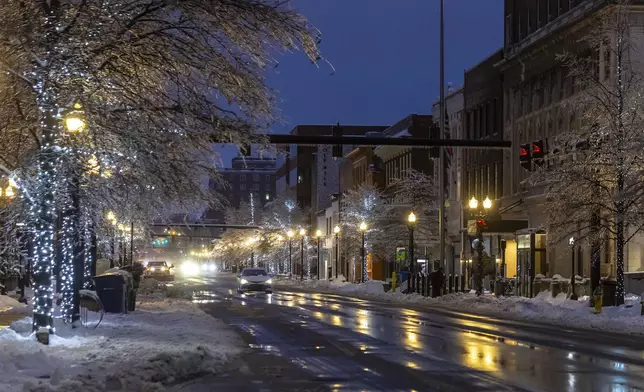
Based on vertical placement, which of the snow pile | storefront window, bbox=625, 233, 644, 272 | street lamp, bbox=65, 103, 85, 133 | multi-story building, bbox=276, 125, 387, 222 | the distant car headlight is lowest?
the distant car headlight

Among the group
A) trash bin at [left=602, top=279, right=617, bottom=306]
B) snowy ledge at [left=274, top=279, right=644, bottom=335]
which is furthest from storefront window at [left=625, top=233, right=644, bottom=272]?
trash bin at [left=602, top=279, right=617, bottom=306]

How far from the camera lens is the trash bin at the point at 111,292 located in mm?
24953

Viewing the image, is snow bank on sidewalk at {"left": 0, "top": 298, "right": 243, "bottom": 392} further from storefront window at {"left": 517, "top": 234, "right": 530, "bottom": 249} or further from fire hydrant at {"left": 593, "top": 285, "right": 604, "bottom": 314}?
storefront window at {"left": 517, "top": 234, "right": 530, "bottom": 249}

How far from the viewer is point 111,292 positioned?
25.0m

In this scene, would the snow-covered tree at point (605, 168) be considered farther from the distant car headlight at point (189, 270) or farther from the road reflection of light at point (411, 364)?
the distant car headlight at point (189, 270)

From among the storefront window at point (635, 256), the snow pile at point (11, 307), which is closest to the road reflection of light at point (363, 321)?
the snow pile at point (11, 307)

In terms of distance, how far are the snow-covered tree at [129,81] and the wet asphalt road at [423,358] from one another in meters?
4.26

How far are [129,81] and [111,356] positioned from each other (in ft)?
18.1

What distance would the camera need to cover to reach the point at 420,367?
50.5 feet

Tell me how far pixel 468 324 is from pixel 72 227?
13589mm

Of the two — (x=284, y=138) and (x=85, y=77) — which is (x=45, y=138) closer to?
(x=85, y=77)

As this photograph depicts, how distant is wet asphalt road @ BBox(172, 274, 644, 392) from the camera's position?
1332 centimetres

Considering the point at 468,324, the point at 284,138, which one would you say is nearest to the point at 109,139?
the point at 284,138

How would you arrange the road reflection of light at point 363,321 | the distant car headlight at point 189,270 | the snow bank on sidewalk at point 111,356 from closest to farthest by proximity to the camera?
the snow bank on sidewalk at point 111,356
the road reflection of light at point 363,321
the distant car headlight at point 189,270
